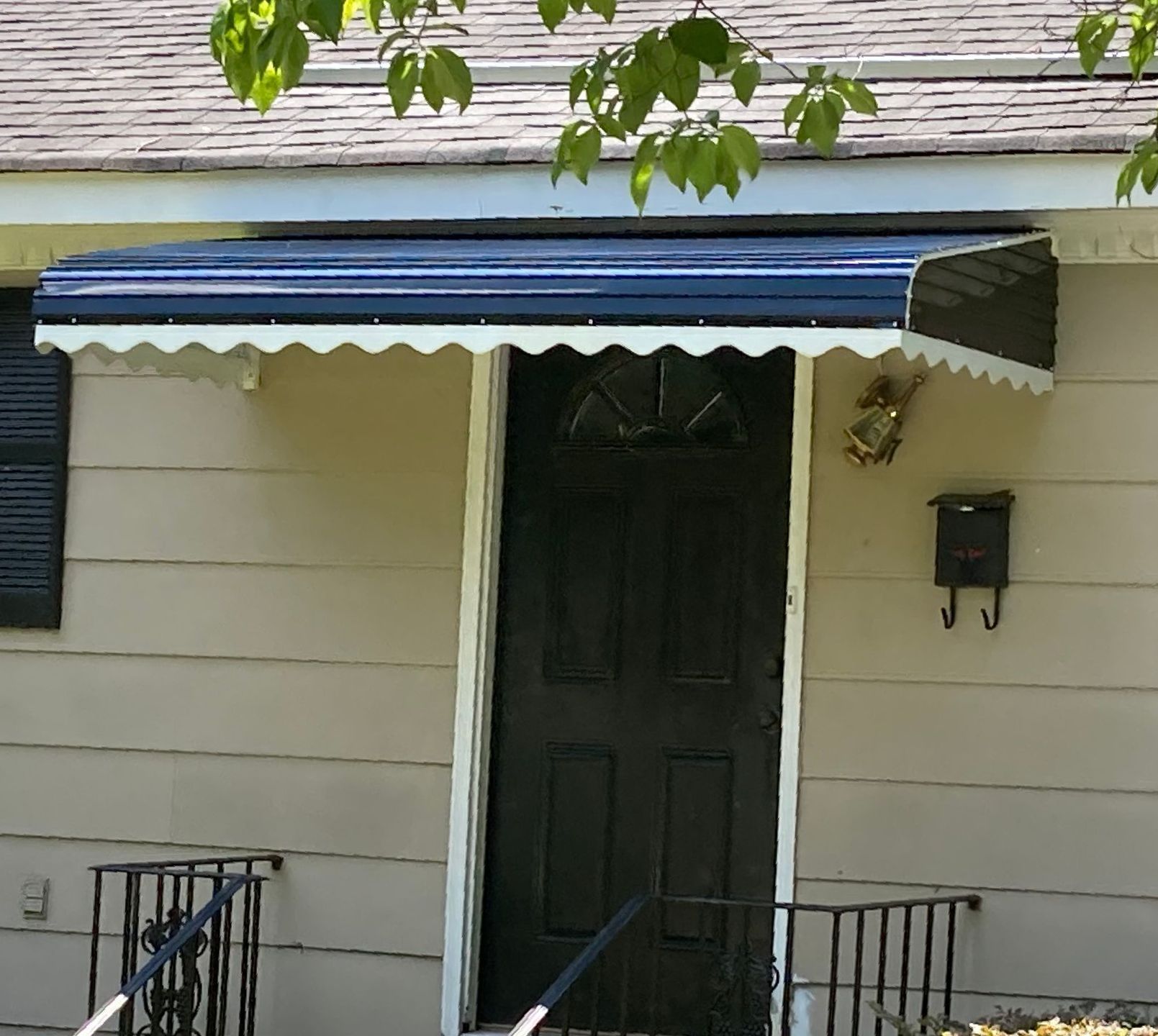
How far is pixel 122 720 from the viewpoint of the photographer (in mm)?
6426

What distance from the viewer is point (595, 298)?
4.99 metres

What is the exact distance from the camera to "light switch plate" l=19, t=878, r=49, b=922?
6.45m

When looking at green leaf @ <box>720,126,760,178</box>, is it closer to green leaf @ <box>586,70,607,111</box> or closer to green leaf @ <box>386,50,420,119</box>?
green leaf @ <box>586,70,607,111</box>

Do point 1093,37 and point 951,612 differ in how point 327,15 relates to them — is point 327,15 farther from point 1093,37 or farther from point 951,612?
point 951,612

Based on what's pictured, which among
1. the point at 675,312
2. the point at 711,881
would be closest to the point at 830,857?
the point at 711,881

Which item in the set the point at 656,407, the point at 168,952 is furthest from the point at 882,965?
the point at 168,952

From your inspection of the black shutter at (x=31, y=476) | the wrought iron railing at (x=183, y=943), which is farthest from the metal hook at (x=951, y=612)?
the black shutter at (x=31, y=476)

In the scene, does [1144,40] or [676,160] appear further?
[1144,40]

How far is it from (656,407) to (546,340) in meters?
1.24

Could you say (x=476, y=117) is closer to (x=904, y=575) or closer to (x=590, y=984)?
(x=904, y=575)

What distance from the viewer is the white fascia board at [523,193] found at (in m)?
5.57

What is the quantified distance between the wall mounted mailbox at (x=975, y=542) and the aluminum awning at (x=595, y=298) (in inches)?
14.9

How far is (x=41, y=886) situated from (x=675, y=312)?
3.02m

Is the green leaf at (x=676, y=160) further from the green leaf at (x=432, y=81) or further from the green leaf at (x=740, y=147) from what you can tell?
the green leaf at (x=432, y=81)
